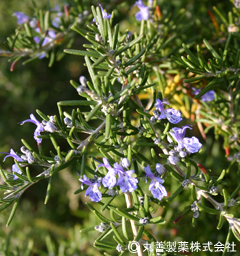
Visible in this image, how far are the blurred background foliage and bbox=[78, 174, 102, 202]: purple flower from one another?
981mm

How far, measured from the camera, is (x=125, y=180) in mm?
891

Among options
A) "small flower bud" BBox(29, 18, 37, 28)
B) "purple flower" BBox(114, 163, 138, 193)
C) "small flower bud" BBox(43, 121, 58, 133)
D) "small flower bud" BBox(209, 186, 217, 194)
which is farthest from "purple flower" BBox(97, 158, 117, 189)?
"small flower bud" BBox(29, 18, 37, 28)

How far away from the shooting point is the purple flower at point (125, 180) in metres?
0.87

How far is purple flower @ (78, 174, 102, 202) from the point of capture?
887mm

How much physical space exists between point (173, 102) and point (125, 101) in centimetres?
62

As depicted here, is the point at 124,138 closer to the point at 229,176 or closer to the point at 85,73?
the point at 229,176

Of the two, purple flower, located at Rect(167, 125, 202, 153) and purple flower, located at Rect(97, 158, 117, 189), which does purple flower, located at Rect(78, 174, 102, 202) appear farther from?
purple flower, located at Rect(167, 125, 202, 153)

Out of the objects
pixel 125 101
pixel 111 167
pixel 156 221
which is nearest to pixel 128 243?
pixel 156 221

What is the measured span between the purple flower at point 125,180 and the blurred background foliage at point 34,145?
0.96m

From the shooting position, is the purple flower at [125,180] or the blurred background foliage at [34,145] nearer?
the purple flower at [125,180]

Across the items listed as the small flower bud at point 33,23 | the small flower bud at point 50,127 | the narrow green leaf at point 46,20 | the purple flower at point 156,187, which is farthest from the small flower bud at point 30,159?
the small flower bud at point 33,23

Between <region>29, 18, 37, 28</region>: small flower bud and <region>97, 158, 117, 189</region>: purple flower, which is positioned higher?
<region>29, 18, 37, 28</region>: small flower bud

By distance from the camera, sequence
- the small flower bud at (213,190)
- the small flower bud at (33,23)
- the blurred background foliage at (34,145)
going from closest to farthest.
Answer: the small flower bud at (213,190) < the small flower bud at (33,23) < the blurred background foliage at (34,145)

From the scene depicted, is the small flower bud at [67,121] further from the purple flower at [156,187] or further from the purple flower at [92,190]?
the purple flower at [156,187]
